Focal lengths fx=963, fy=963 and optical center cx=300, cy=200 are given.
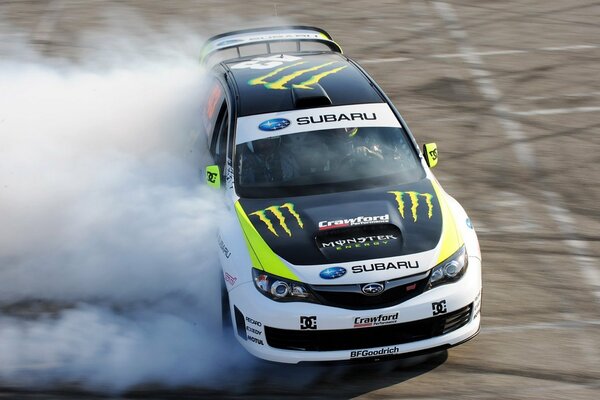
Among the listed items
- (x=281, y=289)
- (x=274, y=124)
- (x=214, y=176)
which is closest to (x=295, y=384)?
(x=281, y=289)

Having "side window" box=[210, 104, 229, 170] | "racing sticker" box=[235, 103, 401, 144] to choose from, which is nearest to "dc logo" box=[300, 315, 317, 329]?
"racing sticker" box=[235, 103, 401, 144]

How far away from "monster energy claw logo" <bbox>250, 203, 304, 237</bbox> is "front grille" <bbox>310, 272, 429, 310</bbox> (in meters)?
0.56

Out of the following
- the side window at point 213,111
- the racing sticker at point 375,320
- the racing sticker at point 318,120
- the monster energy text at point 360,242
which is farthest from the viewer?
the side window at point 213,111

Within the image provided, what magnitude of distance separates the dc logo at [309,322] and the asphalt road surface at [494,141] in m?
0.51

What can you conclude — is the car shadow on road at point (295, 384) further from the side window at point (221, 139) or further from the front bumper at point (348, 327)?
the side window at point (221, 139)

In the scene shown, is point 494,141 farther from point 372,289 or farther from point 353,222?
point 372,289

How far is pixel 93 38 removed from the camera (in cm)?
1455

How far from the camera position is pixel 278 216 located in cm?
662

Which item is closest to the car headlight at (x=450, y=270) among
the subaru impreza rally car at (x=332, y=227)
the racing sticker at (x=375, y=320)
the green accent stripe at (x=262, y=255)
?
the subaru impreza rally car at (x=332, y=227)

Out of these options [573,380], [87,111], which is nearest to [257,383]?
[573,380]

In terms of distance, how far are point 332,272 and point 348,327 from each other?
36cm

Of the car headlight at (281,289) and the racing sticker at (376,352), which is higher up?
the car headlight at (281,289)

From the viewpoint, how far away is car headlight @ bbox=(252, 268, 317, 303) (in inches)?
240

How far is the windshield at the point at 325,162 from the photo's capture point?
22.9 ft
